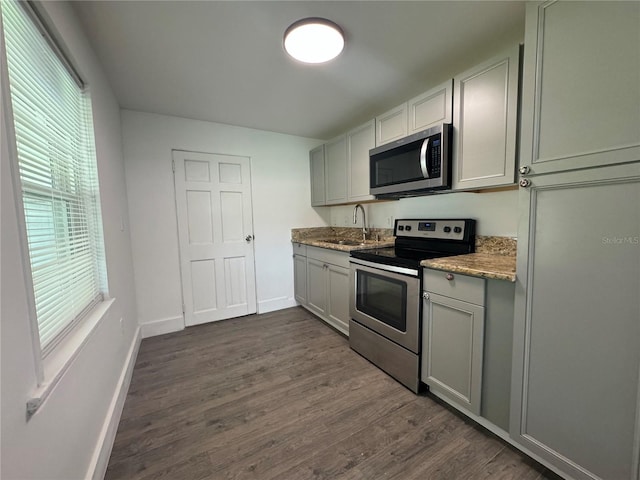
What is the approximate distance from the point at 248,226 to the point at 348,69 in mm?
2095

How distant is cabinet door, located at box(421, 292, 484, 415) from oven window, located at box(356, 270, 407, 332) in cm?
19

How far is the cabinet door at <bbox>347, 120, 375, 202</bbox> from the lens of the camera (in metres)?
2.59

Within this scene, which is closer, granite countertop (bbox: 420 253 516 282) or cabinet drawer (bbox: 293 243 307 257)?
granite countertop (bbox: 420 253 516 282)

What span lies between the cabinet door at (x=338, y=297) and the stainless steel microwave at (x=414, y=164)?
0.87 meters

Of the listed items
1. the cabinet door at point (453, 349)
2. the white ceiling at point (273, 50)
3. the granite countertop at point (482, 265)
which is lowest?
the cabinet door at point (453, 349)

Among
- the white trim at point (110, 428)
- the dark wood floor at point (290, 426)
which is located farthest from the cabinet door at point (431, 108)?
the white trim at point (110, 428)

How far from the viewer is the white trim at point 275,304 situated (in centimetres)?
347

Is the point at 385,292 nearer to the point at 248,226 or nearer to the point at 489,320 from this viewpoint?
the point at 489,320

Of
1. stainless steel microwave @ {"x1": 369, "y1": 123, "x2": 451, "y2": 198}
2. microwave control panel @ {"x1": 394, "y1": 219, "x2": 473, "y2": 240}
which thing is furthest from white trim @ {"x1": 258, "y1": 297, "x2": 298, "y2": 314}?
stainless steel microwave @ {"x1": 369, "y1": 123, "x2": 451, "y2": 198}

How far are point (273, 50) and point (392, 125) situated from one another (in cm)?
113

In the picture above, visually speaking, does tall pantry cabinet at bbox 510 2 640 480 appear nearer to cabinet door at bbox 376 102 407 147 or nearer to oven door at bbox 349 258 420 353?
oven door at bbox 349 258 420 353

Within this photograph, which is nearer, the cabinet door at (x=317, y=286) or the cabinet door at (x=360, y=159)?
the cabinet door at (x=360, y=159)

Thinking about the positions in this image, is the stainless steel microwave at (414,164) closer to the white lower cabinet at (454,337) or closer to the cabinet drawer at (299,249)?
the white lower cabinet at (454,337)

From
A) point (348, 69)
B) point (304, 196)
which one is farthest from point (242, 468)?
point (304, 196)
